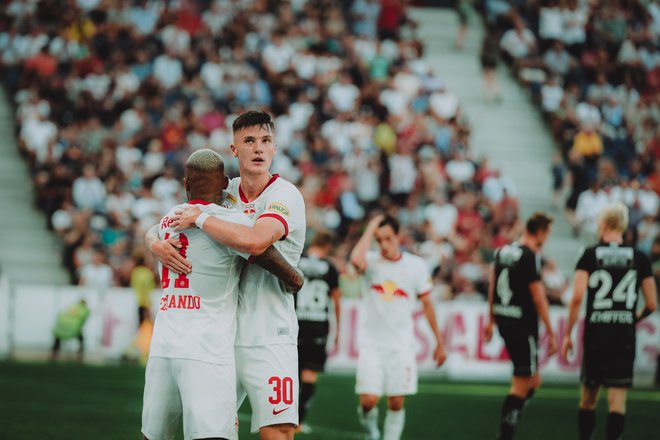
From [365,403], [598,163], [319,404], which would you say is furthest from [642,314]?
[598,163]

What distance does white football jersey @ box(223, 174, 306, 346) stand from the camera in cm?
706

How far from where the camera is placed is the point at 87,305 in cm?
2083

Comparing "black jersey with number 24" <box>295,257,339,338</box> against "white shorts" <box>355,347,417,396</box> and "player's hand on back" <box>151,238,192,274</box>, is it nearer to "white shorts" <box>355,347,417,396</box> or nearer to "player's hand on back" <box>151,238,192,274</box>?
"white shorts" <box>355,347,417,396</box>

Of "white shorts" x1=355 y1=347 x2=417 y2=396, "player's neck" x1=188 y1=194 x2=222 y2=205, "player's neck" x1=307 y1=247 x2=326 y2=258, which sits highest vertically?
→ "player's neck" x1=188 y1=194 x2=222 y2=205

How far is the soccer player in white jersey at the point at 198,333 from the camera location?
21.7ft

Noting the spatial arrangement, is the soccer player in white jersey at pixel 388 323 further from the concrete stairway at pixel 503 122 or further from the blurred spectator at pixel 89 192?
the concrete stairway at pixel 503 122

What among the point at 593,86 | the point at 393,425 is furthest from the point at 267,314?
the point at 593,86

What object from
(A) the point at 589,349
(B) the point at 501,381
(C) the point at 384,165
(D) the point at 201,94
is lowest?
(B) the point at 501,381

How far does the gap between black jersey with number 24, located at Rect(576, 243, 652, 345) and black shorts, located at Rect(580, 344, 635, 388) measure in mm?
77

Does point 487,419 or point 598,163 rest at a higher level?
point 598,163

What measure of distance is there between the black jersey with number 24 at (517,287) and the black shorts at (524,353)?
3.2 inches

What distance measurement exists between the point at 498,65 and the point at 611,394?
20.6 m

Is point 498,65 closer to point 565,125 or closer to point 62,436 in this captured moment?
point 565,125

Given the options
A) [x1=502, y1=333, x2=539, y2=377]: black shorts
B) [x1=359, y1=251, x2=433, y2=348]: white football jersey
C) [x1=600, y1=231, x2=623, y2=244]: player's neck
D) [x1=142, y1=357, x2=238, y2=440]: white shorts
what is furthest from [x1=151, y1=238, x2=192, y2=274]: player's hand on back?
[x1=600, y1=231, x2=623, y2=244]: player's neck
